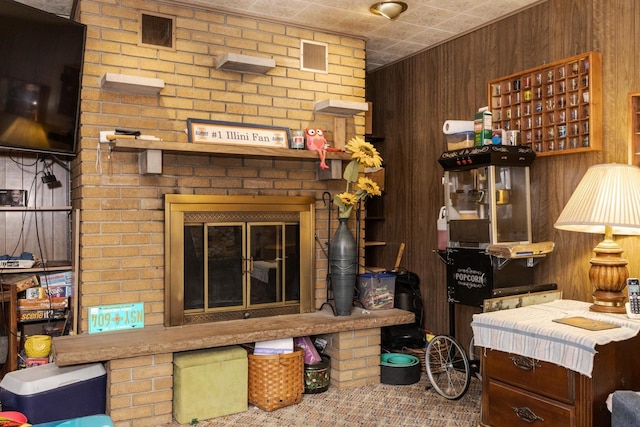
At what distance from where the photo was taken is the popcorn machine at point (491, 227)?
325cm

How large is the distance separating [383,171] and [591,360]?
108 inches

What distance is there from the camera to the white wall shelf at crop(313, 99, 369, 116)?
3811 mm

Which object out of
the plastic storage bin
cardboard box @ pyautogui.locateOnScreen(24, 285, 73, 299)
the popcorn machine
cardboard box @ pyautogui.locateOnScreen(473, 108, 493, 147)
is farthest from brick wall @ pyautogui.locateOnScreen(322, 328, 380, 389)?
cardboard box @ pyautogui.locateOnScreen(24, 285, 73, 299)

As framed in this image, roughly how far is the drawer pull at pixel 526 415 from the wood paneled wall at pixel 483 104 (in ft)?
3.40

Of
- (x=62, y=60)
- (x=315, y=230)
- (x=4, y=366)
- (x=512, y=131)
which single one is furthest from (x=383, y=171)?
(x=4, y=366)

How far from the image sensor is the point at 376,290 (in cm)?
391

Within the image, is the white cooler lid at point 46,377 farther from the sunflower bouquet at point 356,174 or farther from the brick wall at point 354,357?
the sunflower bouquet at point 356,174

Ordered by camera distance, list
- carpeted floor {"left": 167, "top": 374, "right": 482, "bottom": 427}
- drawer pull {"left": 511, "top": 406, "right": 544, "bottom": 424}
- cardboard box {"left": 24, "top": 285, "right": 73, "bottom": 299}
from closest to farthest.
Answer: drawer pull {"left": 511, "top": 406, "right": 544, "bottom": 424} → carpeted floor {"left": 167, "top": 374, "right": 482, "bottom": 427} → cardboard box {"left": 24, "top": 285, "right": 73, "bottom": 299}

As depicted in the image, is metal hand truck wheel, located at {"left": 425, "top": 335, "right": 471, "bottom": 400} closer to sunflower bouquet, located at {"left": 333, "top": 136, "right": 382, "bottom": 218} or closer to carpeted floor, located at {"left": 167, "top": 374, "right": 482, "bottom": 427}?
carpeted floor, located at {"left": 167, "top": 374, "right": 482, "bottom": 427}

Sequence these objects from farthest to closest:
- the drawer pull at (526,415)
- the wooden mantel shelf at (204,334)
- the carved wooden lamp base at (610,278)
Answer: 1. the wooden mantel shelf at (204,334)
2. the carved wooden lamp base at (610,278)
3. the drawer pull at (526,415)

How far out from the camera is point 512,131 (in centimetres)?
350

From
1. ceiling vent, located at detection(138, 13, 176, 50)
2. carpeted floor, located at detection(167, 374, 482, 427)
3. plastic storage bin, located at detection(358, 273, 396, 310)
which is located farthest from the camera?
plastic storage bin, located at detection(358, 273, 396, 310)

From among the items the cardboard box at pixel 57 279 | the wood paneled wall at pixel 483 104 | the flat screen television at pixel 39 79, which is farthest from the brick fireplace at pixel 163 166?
the wood paneled wall at pixel 483 104

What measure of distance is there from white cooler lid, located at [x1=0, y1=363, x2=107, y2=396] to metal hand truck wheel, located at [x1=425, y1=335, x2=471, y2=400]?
1.97m
